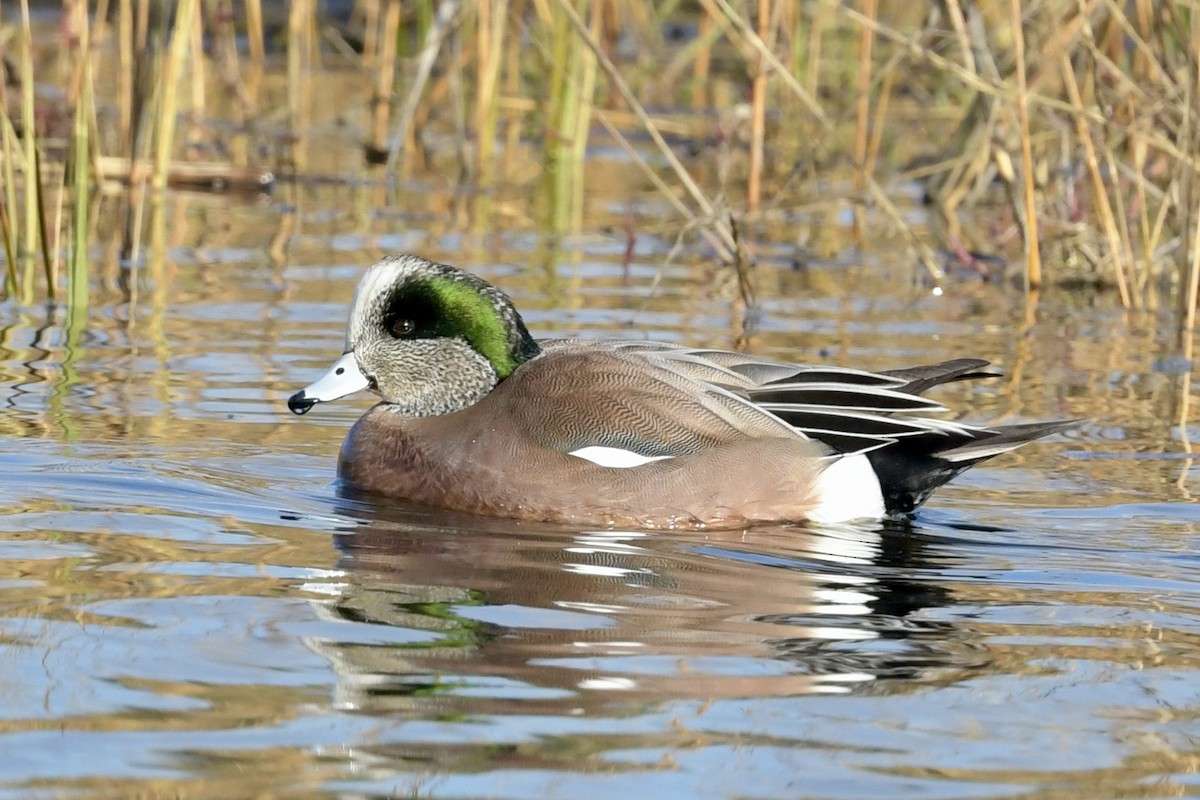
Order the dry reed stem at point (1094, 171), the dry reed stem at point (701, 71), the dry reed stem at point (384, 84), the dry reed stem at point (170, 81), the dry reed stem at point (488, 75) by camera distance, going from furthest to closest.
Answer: the dry reed stem at point (701, 71) < the dry reed stem at point (384, 84) < the dry reed stem at point (488, 75) < the dry reed stem at point (170, 81) < the dry reed stem at point (1094, 171)

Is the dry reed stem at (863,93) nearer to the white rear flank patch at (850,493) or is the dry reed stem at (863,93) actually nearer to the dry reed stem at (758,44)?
the dry reed stem at (758,44)

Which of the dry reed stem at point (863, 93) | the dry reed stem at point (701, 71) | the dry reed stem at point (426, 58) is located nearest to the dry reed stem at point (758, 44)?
the dry reed stem at point (863, 93)

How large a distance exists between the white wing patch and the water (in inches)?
7.7

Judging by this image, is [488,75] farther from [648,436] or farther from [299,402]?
[648,436]

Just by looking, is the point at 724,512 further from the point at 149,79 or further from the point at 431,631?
the point at 149,79

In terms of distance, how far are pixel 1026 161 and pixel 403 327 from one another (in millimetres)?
3064

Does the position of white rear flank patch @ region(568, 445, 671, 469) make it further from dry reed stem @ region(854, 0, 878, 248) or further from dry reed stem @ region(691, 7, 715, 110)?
dry reed stem @ region(691, 7, 715, 110)

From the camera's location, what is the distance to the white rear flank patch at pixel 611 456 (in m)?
4.94

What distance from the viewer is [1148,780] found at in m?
3.06

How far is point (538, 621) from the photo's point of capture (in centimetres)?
386

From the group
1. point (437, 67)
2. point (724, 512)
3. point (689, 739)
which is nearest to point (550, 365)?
point (724, 512)

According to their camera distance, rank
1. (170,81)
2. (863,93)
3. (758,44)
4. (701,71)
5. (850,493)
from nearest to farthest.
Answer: (850,493)
(758,44)
(170,81)
(863,93)
(701,71)

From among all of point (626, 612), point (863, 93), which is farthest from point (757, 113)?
point (626, 612)

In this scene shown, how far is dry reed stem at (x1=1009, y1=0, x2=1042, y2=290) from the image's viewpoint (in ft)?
22.9
